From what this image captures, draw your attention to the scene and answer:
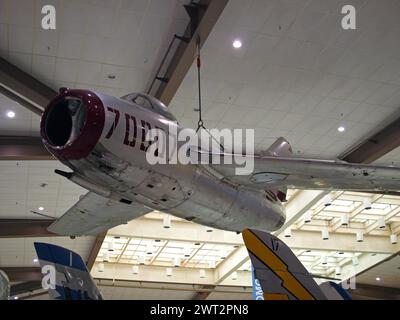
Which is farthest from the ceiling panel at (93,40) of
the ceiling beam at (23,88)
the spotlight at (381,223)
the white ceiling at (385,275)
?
the white ceiling at (385,275)

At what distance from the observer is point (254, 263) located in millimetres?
4344

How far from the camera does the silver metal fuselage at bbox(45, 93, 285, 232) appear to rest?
600 centimetres

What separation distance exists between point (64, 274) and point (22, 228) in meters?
13.7

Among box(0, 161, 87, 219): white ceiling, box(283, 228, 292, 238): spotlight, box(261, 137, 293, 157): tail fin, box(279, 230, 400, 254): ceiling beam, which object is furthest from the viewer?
box(279, 230, 400, 254): ceiling beam

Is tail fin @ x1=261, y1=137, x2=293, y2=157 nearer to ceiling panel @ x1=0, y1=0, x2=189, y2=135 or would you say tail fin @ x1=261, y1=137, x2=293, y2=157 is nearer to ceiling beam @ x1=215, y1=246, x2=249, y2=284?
ceiling panel @ x1=0, y1=0, x2=189, y2=135

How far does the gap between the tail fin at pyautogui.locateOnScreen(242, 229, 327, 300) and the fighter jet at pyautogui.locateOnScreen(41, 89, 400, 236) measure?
2.28 meters

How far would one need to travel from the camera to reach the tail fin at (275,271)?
4.32 meters

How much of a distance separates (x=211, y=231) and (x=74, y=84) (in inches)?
494

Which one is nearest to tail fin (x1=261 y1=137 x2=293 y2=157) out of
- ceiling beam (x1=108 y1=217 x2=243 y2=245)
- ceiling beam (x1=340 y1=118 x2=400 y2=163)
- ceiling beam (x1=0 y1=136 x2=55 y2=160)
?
ceiling beam (x1=340 y1=118 x2=400 y2=163)

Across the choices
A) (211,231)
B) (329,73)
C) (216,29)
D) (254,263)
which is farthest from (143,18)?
(211,231)

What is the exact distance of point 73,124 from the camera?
596 centimetres

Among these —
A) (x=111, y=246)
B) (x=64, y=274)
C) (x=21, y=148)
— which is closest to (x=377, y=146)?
(x=21, y=148)
